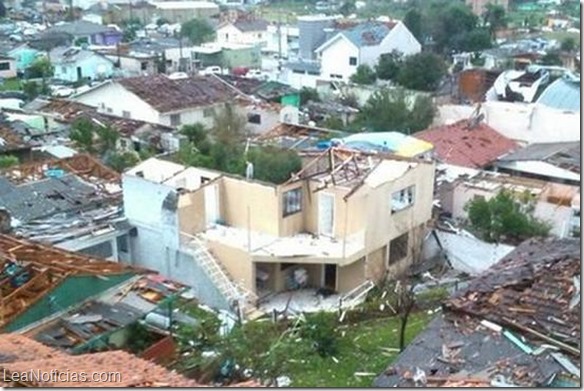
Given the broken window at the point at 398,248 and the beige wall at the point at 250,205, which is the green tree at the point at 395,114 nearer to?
the broken window at the point at 398,248

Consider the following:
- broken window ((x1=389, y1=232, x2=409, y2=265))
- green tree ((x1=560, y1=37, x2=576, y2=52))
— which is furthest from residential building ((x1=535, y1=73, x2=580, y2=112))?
green tree ((x1=560, y1=37, x2=576, y2=52))

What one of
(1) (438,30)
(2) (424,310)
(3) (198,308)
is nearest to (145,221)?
(3) (198,308)

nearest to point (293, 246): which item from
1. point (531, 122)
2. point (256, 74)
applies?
point (531, 122)

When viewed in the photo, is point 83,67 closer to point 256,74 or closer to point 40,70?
point 40,70

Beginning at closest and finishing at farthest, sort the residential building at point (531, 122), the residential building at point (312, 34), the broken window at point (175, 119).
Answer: the residential building at point (531, 122) < the broken window at point (175, 119) < the residential building at point (312, 34)

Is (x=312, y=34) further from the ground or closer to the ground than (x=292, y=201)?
further from the ground

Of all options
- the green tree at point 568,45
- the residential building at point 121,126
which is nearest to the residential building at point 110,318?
the residential building at point 121,126
